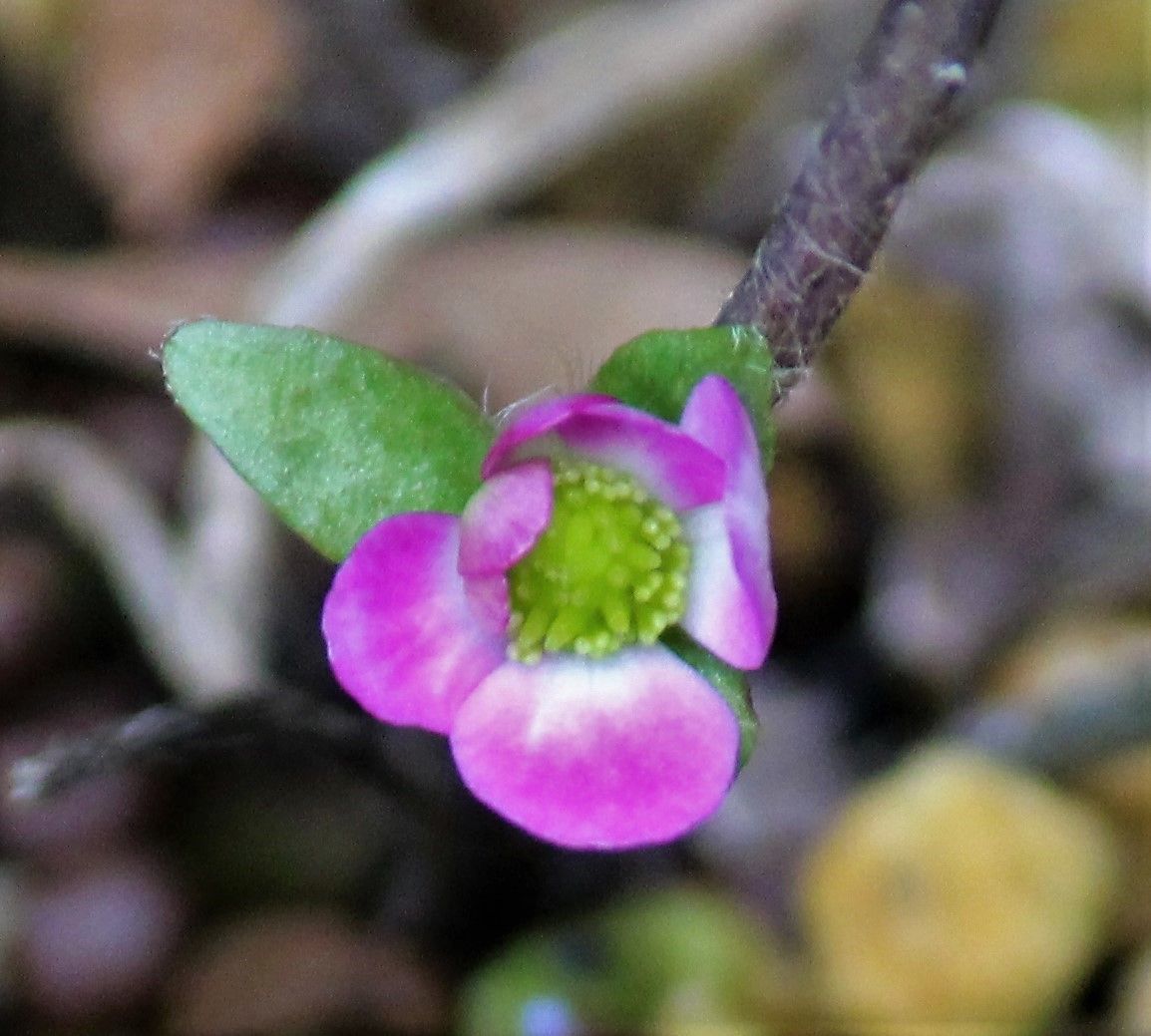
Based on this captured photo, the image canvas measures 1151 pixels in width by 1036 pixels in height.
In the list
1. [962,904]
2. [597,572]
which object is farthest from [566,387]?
[962,904]

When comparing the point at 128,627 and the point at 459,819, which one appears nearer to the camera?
the point at 459,819

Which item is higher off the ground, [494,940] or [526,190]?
[526,190]

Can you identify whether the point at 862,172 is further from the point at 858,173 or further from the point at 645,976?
the point at 645,976

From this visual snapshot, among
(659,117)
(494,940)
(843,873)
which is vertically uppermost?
(659,117)

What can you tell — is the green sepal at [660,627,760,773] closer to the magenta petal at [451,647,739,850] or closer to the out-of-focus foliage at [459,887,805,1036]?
the magenta petal at [451,647,739,850]

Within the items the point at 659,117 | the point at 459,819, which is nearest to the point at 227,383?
the point at 459,819

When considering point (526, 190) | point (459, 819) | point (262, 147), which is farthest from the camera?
point (262, 147)

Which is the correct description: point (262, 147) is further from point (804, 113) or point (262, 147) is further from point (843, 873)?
point (843, 873)
